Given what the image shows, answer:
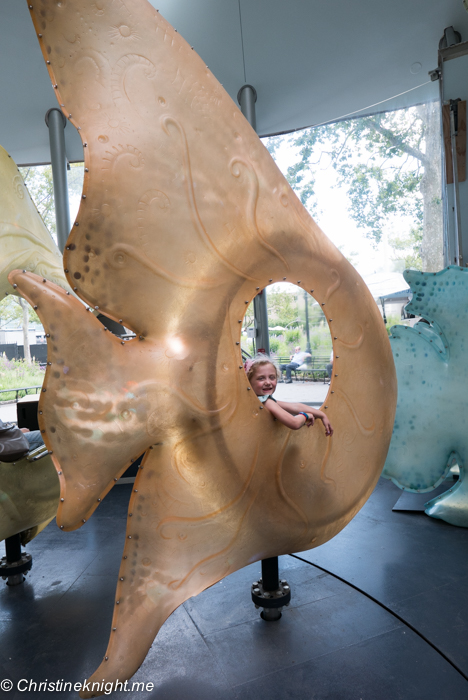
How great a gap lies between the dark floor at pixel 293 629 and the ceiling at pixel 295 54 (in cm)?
472

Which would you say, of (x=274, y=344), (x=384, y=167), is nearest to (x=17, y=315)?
(x=274, y=344)

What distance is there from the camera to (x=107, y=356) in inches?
71.3

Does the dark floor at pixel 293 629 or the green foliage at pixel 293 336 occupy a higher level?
the green foliage at pixel 293 336

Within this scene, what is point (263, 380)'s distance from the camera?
7.48 feet

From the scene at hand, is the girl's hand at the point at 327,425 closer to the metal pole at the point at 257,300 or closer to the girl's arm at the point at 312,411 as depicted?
the girl's arm at the point at 312,411

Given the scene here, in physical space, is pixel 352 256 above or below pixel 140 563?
above

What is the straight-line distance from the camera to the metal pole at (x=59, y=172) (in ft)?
19.0

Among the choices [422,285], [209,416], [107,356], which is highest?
[422,285]

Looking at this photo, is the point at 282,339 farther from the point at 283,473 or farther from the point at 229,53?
the point at 283,473

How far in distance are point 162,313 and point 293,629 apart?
1774 mm

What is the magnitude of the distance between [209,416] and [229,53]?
A: 481 centimetres

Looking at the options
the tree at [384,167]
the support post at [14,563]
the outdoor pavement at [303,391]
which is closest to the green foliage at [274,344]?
the outdoor pavement at [303,391]

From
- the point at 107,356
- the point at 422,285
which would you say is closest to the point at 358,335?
the point at 107,356

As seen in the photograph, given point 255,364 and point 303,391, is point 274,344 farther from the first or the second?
point 255,364
